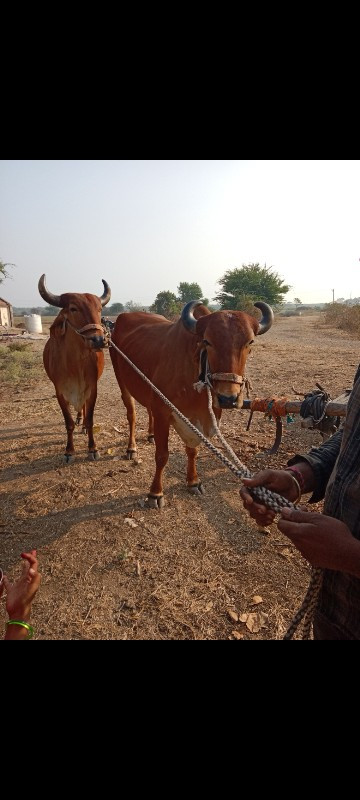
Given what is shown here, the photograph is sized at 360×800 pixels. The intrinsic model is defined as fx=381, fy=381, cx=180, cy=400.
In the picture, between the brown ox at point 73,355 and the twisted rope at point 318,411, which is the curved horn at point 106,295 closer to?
the brown ox at point 73,355

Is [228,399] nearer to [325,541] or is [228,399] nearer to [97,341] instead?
[325,541]

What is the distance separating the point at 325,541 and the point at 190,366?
281 centimetres

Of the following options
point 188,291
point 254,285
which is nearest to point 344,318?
point 254,285

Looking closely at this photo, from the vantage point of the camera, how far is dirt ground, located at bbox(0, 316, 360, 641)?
9.14 feet

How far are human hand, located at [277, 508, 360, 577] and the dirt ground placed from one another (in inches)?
71.4

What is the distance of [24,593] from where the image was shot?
1923mm

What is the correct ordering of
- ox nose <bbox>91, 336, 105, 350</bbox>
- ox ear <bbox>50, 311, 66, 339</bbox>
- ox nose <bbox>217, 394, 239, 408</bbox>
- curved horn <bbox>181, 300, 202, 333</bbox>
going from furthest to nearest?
ox ear <bbox>50, 311, 66, 339</bbox>, ox nose <bbox>91, 336, 105, 350</bbox>, curved horn <bbox>181, 300, 202, 333</bbox>, ox nose <bbox>217, 394, 239, 408</bbox>

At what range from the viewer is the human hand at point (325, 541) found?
44.5 inches

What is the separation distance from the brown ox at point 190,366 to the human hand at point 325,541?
6.51 ft

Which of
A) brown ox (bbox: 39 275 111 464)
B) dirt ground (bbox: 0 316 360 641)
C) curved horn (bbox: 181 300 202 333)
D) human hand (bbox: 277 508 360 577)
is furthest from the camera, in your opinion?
brown ox (bbox: 39 275 111 464)

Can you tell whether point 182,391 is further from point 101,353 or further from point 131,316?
point 131,316

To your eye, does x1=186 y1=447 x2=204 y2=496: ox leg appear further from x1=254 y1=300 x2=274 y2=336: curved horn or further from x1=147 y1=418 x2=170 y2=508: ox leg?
x1=254 y1=300 x2=274 y2=336: curved horn

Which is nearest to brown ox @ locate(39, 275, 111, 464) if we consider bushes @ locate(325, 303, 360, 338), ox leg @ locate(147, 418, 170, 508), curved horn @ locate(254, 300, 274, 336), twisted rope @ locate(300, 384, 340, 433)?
ox leg @ locate(147, 418, 170, 508)

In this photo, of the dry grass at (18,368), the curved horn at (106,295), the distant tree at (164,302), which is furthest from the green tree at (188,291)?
the curved horn at (106,295)
